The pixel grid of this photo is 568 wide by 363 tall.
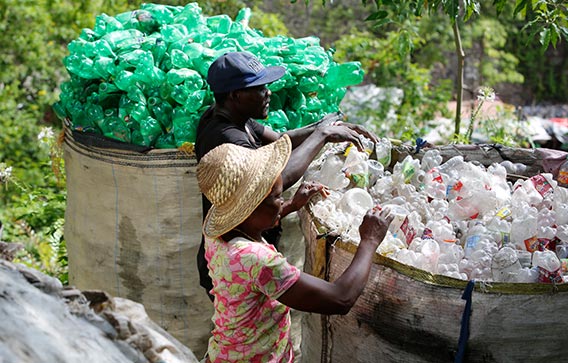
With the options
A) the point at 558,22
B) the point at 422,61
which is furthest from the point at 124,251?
the point at 422,61

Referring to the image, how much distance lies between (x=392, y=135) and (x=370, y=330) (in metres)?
4.15

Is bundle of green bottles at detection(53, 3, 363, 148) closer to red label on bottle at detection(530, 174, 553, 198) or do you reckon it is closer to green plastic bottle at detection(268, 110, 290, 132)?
green plastic bottle at detection(268, 110, 290, 132)

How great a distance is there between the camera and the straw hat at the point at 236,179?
1.94m

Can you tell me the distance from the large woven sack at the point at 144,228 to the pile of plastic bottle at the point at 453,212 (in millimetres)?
620

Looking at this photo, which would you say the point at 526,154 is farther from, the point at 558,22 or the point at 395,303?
the point at 395,303

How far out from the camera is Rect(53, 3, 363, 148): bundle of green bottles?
3.15 meters

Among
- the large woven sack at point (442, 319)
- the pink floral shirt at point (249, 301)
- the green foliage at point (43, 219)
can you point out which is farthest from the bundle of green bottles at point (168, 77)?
the pink floral shirt at point (249, 301)

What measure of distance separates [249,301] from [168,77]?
53.7 inches

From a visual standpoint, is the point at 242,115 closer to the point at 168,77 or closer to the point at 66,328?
the point at 168,77

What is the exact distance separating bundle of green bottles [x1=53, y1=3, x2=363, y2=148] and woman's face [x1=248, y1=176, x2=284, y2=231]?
116cm

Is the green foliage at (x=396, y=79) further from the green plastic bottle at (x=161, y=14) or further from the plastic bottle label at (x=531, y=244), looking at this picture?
the plastic bottle label at (x=531, y=244)

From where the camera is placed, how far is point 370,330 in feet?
7.97

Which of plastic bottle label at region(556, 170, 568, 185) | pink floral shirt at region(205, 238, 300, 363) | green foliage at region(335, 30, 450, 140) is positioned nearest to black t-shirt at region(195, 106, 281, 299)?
pink floral shirt at region(205, 238, 300, 363)

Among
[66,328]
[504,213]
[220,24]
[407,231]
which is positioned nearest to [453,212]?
[504,213]
